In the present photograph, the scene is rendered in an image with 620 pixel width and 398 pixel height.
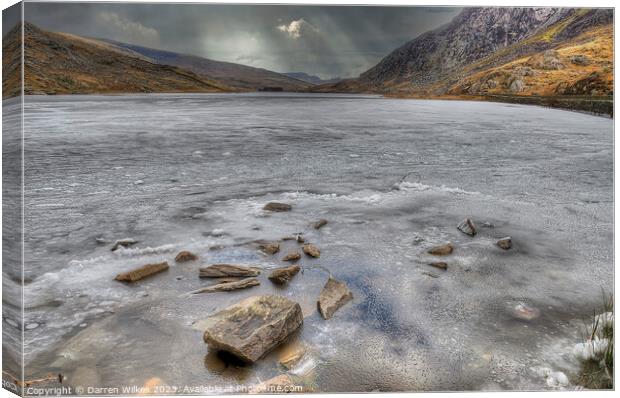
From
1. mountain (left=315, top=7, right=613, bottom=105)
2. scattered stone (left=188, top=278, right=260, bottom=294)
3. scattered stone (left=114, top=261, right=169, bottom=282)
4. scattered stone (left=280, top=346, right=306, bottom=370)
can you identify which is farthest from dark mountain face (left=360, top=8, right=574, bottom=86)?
scattered stone (left=280, top=346, right=306, bottom=370)

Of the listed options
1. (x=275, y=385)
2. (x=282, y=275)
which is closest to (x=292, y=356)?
(x=275, y=385)

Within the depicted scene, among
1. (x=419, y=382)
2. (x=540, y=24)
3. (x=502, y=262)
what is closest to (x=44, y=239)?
(x=419, y=382)

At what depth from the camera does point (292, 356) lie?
13.7ft

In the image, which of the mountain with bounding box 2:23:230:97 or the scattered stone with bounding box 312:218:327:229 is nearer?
the mountain with bounding box 2:23:230:97

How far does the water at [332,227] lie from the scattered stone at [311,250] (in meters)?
0.10

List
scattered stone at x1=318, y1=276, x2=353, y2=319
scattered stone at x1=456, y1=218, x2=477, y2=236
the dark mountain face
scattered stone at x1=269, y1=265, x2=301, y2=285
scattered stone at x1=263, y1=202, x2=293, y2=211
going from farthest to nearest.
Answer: scattered stone at x1=263, y1=202, x2=293, y2=211 < scattered stone at x1=456, y1=218, x2=477, y2=236 < the dark mountain face < scattered stone at x1=269, y1=265, x2=301, y2=285 < scattered stone at x1=318, y1=276, x2=353, y2=319

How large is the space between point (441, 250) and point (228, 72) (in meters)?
3.21

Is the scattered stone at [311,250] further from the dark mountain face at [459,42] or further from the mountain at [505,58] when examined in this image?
the dark mountain face at [459,42]

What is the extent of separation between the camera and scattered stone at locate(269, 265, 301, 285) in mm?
5004

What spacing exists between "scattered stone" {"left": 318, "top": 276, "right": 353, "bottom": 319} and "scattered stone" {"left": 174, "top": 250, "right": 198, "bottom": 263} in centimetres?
149

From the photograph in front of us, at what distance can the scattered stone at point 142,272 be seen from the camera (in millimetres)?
4898

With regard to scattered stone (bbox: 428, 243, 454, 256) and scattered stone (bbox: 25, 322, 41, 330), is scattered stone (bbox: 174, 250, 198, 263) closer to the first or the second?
scattered stone (bbox: 25, 322, 41, 330)

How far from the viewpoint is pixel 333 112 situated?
19.8 ft

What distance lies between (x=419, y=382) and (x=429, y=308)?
80cm
